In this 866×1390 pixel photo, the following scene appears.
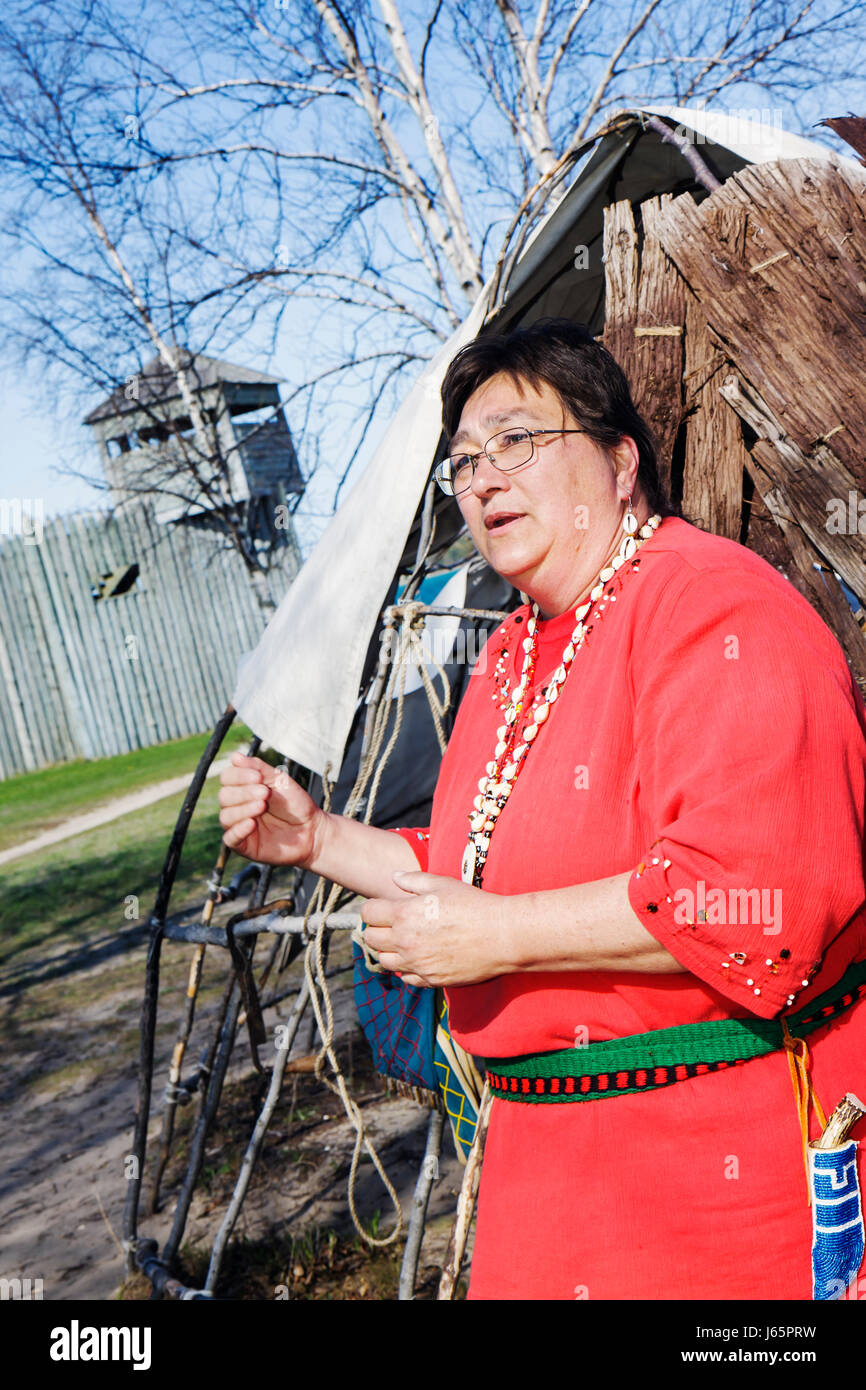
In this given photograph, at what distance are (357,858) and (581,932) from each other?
74 centimetres

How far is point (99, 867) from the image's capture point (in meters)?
9.48

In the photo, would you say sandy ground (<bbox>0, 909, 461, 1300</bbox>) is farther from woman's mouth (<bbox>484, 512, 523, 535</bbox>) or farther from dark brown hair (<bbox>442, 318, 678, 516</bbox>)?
dark brown hair (<bbox>442, 318, 678, 516</bbox>)

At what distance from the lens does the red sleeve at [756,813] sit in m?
1.21

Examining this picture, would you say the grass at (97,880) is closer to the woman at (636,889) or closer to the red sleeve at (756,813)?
the woman at (636,889)

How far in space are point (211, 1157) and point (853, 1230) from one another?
3.54 meters

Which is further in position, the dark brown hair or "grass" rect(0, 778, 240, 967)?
"grass" rect(0, 778, 240, 967)

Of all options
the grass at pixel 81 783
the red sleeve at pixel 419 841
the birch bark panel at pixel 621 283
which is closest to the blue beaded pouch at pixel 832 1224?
the red sleeve at pixel 419 841

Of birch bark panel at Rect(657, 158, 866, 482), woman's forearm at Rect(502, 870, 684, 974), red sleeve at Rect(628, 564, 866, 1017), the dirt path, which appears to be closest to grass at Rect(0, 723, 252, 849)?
the dirt path

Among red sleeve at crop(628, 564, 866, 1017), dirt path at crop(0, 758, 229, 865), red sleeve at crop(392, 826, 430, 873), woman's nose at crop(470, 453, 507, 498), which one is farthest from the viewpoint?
dirt path at crop(0, 758, 229, 865)

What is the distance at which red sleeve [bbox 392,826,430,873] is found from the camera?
6.50ft

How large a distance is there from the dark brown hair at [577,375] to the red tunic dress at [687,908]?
206mm

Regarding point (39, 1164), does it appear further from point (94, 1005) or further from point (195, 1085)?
point (94, 1005)

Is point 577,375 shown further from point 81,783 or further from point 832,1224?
point 81,783

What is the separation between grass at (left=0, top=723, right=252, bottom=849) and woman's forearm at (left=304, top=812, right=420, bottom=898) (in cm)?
974
